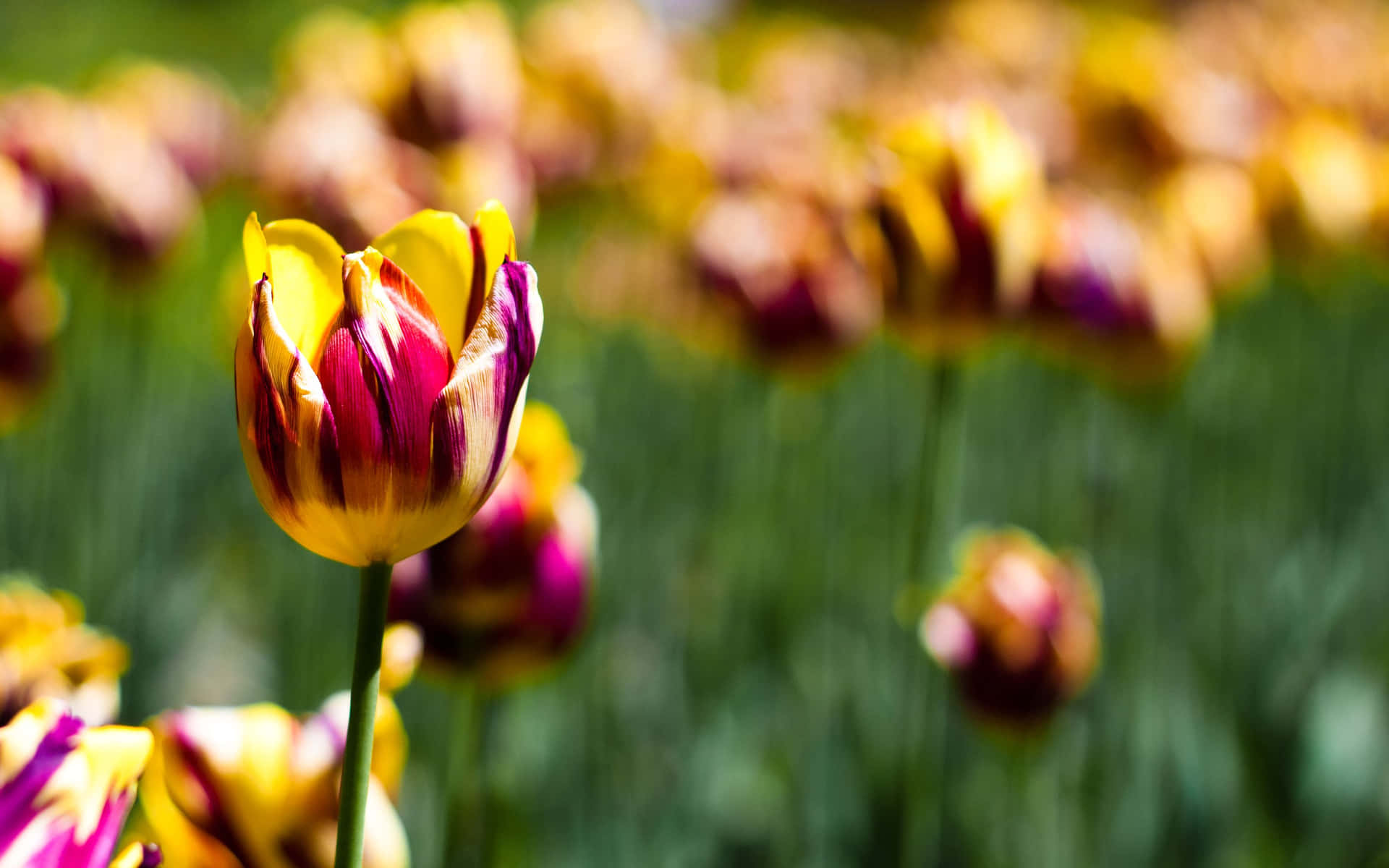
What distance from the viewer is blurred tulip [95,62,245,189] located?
1.95 meters

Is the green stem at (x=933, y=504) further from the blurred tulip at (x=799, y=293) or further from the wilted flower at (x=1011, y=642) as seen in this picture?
the blurred tulip at (x=799, y=293)

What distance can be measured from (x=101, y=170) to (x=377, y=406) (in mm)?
1251

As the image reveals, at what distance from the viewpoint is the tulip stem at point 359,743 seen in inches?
15.2

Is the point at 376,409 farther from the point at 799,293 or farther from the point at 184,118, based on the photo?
the point at 184,118

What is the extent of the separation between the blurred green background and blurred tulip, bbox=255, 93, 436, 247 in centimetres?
24

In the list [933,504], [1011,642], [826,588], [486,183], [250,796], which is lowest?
[826,588]

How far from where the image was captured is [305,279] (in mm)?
453

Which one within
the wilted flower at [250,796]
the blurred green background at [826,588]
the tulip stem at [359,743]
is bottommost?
the blurred green background at [826,588]

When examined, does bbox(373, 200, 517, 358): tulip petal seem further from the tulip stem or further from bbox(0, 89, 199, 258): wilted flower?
bbox(0, 89, 199, 258): wilted flower

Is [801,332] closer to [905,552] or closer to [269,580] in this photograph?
[905,552]

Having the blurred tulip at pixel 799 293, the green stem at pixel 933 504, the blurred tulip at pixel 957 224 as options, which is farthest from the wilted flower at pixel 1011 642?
the blurred tulip at pixel 799 293

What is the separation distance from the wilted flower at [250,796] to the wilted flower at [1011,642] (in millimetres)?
609

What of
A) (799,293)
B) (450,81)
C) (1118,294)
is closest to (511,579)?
(799,293)

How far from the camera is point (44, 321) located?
119 centimetres
